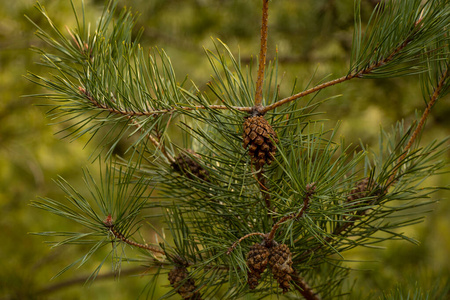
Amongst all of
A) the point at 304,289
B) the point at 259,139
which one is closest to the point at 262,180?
the point at 259,139

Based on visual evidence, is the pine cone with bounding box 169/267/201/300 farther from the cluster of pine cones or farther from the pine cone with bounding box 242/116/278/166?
the pine cone with bounding box 242/116/278/166

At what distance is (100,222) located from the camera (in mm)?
719

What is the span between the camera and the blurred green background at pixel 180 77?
71.1 inches

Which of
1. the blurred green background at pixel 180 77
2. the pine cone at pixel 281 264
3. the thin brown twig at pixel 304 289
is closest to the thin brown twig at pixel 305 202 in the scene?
the pine cone at pixel 281 264

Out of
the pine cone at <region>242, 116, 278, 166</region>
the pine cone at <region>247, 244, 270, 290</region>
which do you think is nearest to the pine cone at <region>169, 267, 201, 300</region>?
the pine cone at <region>247, 244, 270, 290</region>

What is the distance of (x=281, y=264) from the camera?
0.66 m

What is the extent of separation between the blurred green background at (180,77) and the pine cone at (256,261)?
95 centimetres

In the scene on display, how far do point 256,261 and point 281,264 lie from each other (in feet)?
0.11

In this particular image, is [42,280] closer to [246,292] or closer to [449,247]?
[246,292]

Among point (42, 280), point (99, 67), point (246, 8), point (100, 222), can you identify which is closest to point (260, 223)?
point (100, 222)

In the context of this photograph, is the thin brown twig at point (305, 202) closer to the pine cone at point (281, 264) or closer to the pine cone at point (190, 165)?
the pine cone at point (281, 264)

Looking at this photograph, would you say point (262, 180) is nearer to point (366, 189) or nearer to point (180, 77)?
point (366, 189)

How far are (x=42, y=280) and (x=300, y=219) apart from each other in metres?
2.02

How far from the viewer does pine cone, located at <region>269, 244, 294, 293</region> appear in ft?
2.15
